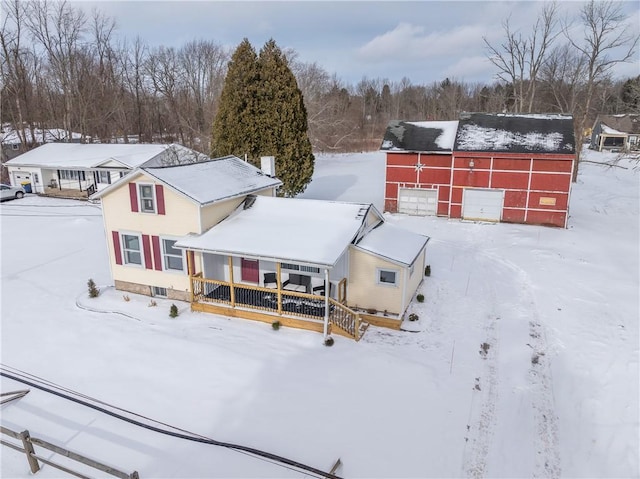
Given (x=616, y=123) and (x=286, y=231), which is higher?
(x=616, y=123)

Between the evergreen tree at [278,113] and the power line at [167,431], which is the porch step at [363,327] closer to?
the power line at [167,431]

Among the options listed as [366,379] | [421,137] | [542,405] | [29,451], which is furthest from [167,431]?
[421,137]

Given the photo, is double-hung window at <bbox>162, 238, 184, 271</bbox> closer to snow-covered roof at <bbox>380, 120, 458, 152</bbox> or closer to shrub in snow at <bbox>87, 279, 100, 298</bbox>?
shrub in snow at <bbox>87, 279, 100, 298</bbox>

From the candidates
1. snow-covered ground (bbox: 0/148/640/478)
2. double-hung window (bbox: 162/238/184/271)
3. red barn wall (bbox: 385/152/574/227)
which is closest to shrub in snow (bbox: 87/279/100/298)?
snow-covered ground (bbox: 0/148/640/478)

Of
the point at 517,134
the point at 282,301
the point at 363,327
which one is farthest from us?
the point at 517,134

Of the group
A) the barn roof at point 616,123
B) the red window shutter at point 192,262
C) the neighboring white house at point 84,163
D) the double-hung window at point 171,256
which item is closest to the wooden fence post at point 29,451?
the red window shutter at point 192,262

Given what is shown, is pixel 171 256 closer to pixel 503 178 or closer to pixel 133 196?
pixel 133 196
